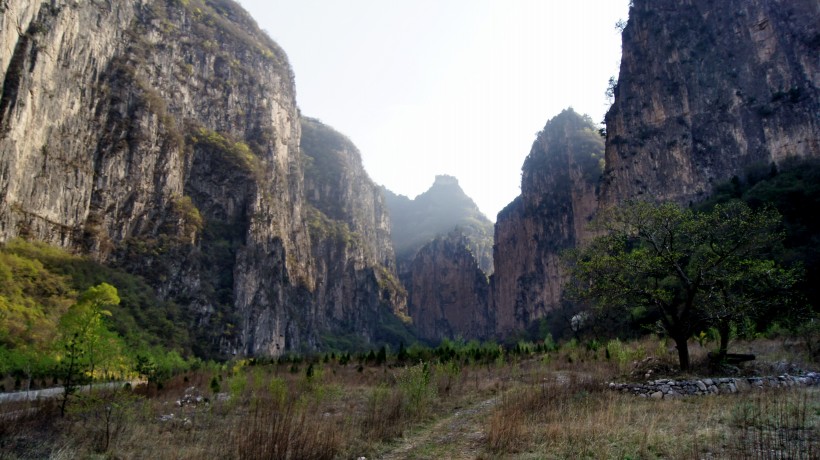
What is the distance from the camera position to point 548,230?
103m

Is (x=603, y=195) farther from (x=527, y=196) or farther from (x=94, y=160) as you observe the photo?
(x=94, y=160)

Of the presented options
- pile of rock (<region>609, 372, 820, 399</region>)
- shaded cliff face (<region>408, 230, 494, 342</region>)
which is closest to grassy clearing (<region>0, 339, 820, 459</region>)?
pile of rock (<region>609, 372, 820, 399</region>)

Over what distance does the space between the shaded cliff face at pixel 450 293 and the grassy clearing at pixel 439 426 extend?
12416cm

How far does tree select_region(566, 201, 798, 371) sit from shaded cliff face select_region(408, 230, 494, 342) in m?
120

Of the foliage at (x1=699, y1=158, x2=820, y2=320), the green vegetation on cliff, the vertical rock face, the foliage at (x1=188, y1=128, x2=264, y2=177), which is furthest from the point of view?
the vertical rock face

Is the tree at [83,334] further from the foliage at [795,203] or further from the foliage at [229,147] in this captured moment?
the foliage at [229,147]

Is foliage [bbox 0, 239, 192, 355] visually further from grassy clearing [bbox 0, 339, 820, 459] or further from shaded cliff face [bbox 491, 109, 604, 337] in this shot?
shaded cliff face [bbox 491, 109, 604, 337]

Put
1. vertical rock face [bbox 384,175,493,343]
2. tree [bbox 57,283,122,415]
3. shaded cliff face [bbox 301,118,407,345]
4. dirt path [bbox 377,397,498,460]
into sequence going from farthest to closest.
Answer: vertical rock face [bbox 384,175,493,343] < shaded cliff face [bbox 301,118,407,345] < tree [bbox 57,283,122,415] < dirt path [bbox 377,397,498,460]

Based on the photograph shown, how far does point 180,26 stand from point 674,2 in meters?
86.7

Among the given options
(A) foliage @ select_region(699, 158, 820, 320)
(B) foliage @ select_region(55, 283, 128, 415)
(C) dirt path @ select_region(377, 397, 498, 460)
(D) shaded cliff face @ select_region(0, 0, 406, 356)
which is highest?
(D) shaded cliff face @ select_region(0, 0, 406, 356)

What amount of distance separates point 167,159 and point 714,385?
271ft

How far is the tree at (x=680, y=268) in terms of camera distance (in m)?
14.1

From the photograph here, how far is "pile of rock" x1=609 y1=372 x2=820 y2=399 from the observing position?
10.9 metres

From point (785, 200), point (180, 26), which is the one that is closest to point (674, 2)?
point (785, 200)
